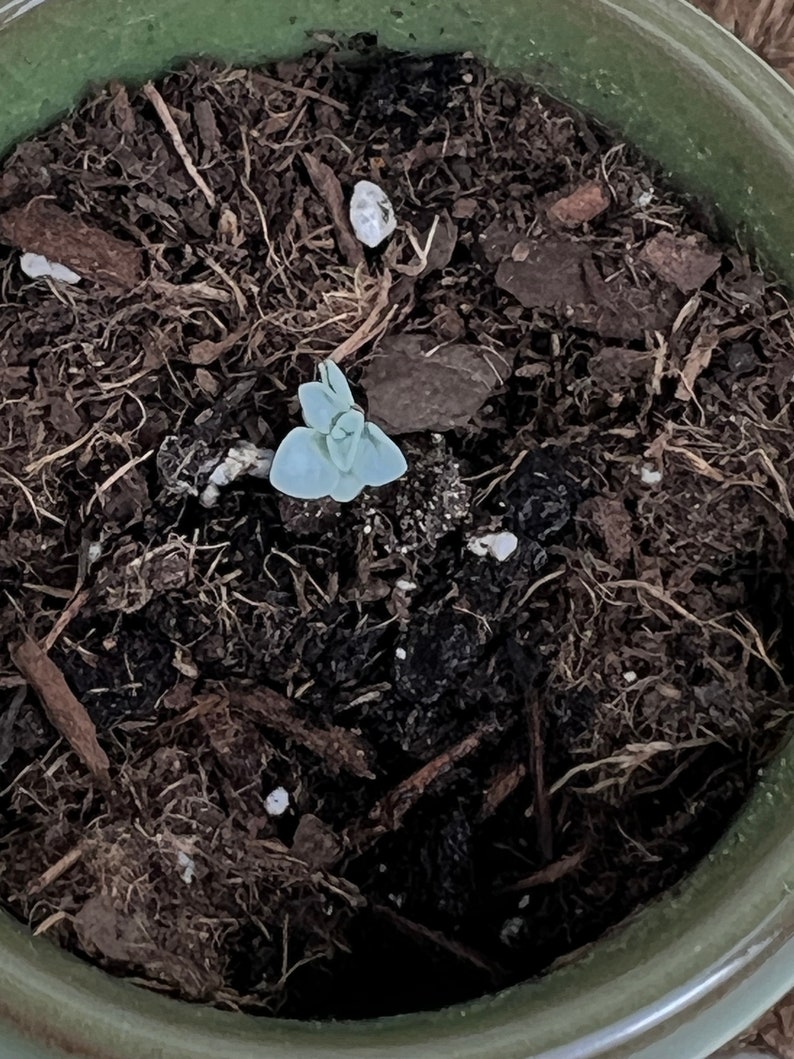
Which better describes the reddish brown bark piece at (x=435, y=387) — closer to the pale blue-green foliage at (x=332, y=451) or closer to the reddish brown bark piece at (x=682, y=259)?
the pale blue-green foliage at (x=332, y=451)

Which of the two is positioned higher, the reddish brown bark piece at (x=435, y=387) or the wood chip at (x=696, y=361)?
the wood chip at (x=696, y=361)

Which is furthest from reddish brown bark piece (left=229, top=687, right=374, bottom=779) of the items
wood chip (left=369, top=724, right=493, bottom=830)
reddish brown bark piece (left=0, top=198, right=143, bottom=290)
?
reddish brown bark piece (left=0, top=198, right=143, bottom=290)

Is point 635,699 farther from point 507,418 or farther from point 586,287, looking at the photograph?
point 586,287

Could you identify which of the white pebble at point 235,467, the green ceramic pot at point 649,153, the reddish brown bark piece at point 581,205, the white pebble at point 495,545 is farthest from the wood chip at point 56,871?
the reddish brown bark piece at point 581,205

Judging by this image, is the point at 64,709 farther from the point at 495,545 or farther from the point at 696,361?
the point at 696,361

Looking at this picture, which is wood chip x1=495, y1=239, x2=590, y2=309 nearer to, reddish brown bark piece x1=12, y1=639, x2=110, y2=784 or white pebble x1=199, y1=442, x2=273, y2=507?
white pebble x1=199, y1=442, x2=273, y2=507
